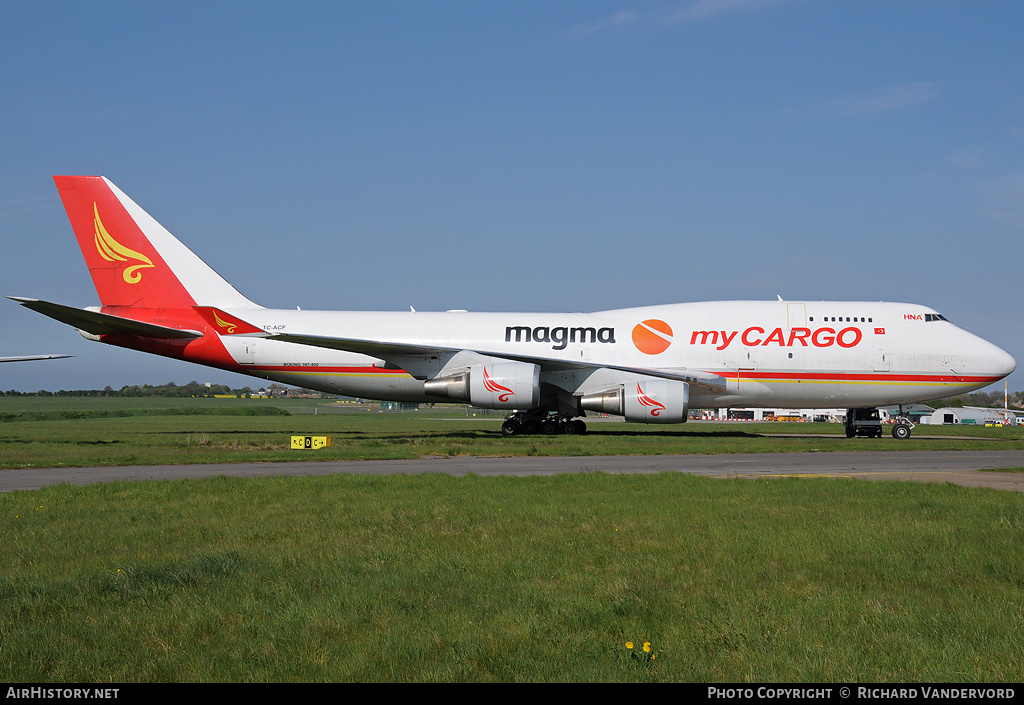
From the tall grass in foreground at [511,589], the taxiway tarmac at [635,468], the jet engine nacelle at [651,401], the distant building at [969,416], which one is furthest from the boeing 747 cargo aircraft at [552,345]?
the distant building at [969,416]

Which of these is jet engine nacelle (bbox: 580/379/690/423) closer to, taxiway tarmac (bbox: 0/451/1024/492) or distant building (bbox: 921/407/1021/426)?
taxiway tarmac (bbox: 0/451/1024/492)

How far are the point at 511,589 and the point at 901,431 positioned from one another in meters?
27.6

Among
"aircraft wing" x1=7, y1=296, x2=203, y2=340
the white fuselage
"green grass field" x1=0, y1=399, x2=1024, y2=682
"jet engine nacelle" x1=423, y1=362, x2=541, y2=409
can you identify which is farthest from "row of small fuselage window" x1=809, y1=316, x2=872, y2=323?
"aircraft wing" x1=7, y1=296, x2=203, y2=340

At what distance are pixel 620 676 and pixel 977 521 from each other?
22.8ft

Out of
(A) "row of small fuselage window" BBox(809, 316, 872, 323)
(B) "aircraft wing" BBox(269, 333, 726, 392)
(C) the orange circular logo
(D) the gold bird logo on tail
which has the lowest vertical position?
(B) "aircraft wing" BBox(269, 333, 726, 392)

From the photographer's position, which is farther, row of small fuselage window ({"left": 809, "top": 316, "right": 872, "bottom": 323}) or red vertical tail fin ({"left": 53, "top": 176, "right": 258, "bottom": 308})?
red vertical tail fin ({"left": 53, "top": 176, "right": 258, "bottom": 308})

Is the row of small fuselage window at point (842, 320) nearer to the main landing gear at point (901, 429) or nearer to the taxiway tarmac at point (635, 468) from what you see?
the main landing gear at point (901, 429)

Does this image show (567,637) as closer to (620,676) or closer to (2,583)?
(620,676)

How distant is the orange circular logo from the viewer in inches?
1151

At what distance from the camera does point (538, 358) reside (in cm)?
2783

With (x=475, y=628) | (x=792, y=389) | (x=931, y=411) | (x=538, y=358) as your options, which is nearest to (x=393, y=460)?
(x=538, y=358)

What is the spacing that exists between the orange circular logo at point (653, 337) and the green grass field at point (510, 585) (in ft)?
56.0

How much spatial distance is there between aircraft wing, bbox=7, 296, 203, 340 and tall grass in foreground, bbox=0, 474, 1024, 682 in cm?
1591

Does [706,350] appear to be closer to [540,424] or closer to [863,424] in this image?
[540,424]
